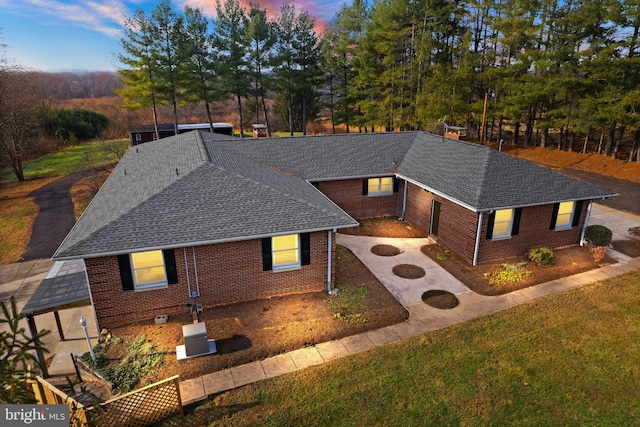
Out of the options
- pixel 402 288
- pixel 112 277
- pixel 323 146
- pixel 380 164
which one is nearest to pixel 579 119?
pixel 380 164

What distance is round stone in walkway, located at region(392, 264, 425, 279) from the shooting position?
52.2ft

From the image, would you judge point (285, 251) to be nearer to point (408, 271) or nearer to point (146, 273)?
point (146, 273)

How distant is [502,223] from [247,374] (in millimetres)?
12790

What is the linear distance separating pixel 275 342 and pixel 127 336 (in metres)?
4.86

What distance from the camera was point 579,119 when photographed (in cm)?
3244

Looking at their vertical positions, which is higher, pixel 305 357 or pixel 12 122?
pixel 12 122

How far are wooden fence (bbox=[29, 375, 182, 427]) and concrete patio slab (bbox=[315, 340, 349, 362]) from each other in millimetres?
4194

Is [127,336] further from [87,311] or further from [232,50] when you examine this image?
[232,50]

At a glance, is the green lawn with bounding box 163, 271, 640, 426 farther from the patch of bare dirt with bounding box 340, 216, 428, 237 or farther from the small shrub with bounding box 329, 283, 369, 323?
the patch of bare dirt with bounding box 340, 216, 428, 237

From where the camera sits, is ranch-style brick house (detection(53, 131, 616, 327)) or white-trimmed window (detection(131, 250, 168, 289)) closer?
ranch-style brick house (detection(53, 131, 616, 327))

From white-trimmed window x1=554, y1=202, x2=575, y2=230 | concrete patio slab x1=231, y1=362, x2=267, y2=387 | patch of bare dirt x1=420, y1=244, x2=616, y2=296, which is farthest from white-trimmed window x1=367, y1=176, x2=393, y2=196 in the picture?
concrete patio slab x1=231, y1=362, x2=267, y2=387

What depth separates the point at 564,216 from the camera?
59.0 feet

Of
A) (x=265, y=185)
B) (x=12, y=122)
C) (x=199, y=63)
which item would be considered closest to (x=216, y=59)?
(x=199, y=63)

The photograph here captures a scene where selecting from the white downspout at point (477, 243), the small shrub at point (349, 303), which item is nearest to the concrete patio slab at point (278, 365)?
the small shrub at point (349, 303)
